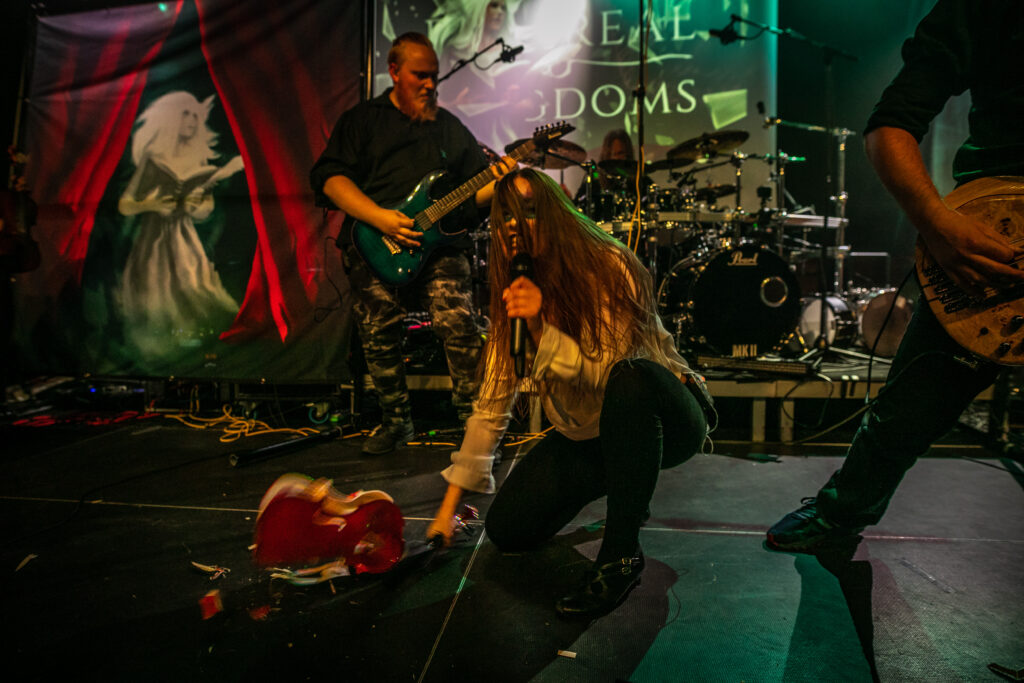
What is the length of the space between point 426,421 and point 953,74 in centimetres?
337

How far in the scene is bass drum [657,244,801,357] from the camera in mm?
3846

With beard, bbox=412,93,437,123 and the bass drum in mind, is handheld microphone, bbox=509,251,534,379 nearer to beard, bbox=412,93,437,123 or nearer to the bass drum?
beard, bbox=412,93,437,123

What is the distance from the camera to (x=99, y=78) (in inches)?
171

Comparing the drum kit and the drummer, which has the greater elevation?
the drummer

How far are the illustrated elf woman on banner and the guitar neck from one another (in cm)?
208

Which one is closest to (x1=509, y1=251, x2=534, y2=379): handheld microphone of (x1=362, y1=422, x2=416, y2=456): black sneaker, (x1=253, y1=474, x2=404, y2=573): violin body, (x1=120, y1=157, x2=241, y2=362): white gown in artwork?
(x1=253, y1=474, x2=404, y2=573): violin body

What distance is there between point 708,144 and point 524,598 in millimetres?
3728

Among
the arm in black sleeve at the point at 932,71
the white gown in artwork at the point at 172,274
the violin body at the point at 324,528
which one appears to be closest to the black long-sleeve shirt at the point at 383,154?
the white gown in artwork at the point at 172,274

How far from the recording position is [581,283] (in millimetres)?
1687

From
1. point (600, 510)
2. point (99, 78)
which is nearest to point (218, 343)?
point (99, 78)

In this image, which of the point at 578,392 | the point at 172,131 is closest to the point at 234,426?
the point at 172,131

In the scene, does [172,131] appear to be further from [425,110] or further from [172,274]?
[425,110]

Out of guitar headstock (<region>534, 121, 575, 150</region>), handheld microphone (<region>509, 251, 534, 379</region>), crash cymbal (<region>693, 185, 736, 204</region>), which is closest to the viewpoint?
handheld microphone (<region>509, 251, 534, 379</region>)

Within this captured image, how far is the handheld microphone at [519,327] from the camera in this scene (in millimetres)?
1443
